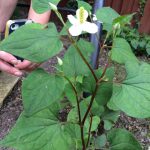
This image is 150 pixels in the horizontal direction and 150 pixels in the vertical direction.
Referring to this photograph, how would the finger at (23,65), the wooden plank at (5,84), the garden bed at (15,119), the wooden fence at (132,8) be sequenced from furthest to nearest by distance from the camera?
1. the wooden fence at (132,8)
2. the wooden plank at (5,84)
3. the garden bed at (15,119)
4. the finger at (23,65)

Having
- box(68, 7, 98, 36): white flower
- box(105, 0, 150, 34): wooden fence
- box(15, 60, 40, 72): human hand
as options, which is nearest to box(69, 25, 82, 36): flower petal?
box(68, 7, 98, 36): white flower

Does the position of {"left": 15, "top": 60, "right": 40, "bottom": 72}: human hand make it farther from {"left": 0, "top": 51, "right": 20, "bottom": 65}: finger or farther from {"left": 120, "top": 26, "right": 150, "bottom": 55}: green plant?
{"left": 120, "top": 26, "right": 150, "bottom": 55}: green plant

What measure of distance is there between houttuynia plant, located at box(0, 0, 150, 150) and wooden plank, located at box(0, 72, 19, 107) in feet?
2.58

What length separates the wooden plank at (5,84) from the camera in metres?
1.82

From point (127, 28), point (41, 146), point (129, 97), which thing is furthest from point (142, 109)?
point (127, 28)

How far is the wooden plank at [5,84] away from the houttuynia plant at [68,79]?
2.58 ft

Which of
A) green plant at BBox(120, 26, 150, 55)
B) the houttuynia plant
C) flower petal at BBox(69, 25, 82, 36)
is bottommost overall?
green plant at BBox(120, 26, 150, 55)

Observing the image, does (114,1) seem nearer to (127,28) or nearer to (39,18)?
(127,28)

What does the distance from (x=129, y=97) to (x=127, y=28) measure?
183cm

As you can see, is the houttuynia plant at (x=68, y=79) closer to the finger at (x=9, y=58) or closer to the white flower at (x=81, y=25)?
the white flower at (x=81, y=25)

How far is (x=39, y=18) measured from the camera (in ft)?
5.23

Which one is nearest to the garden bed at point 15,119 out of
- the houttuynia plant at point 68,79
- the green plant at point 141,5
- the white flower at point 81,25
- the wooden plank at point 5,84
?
the wooden plank at point 5,84

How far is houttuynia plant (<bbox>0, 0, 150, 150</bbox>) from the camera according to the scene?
77 centimetres

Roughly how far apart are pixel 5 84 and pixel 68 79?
108cm
